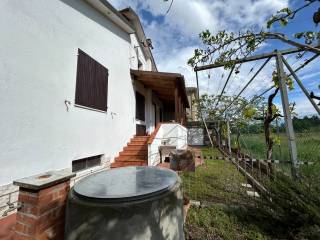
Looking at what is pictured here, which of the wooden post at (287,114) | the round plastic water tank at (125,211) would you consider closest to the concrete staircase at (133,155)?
the wooden post at (287,114)

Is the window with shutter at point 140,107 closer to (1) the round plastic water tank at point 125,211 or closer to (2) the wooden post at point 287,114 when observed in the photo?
(2) the wooden post at point 287,114

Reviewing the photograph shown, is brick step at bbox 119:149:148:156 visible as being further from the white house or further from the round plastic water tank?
the round plastic water tank

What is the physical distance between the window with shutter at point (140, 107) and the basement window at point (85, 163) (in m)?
4.20

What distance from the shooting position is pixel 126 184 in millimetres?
2078

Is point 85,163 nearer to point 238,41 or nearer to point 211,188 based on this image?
point 211,188

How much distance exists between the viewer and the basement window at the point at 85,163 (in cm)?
502

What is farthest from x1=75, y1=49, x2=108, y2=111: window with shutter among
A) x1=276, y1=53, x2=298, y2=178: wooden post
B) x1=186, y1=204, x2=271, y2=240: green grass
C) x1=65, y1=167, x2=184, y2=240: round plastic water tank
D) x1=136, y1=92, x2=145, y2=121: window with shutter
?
x1=276, y1=53, x2=298, y2=178: wooden post

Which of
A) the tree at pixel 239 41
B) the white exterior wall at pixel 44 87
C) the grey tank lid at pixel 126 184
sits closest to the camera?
the grey tank lid at pixel 126 184

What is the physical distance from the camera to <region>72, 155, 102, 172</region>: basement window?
16.5 ft

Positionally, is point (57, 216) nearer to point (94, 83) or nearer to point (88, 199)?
point (88, 199)

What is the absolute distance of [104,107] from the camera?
252 inches

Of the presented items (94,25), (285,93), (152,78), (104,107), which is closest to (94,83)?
(104,107)

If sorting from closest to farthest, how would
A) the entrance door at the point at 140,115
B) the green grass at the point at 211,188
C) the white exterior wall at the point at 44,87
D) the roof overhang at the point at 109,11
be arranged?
the white exterior wall at the point at 44,87, the green grass at the point at 211,188, the roof overhang at the point at 109,11, the entrance door at the point at 140,115

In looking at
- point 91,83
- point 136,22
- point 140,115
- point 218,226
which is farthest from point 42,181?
point 136,22
